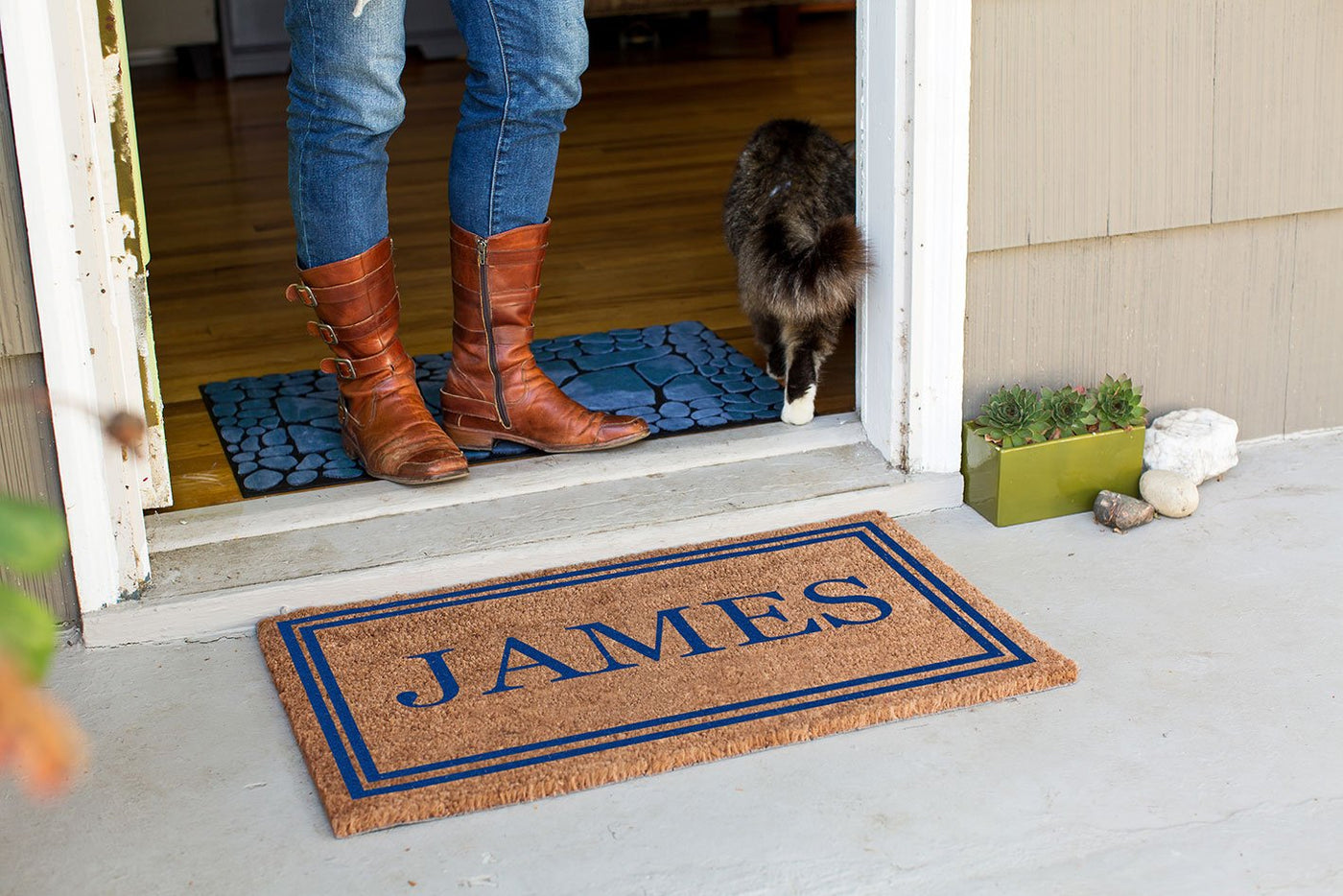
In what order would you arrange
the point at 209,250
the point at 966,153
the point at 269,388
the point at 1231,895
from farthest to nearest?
the point at 209,250 < the point at 269,388 < the point at 966,153 < the point at 1231,895

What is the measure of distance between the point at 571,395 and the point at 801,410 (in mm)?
410

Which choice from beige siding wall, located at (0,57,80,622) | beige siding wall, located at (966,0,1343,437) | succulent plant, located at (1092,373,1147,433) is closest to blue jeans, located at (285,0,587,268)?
beige siding wall, located at (0,57,80,622)

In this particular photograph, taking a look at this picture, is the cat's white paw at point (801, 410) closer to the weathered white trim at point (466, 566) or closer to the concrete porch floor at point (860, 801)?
the weathered white trim at point (466, 566)

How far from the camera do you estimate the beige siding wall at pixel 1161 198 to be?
1.91 meters

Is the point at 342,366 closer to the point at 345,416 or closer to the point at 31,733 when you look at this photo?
the point at 345,416

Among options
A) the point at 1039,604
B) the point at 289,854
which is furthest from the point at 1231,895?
the point at 289,854

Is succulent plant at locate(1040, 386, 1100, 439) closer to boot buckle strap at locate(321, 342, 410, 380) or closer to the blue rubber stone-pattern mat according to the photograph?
the blue rubber stone-pattern mat

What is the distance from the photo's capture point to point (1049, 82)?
74.9 inches

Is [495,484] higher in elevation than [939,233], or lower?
lower

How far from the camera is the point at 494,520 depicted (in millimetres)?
1855

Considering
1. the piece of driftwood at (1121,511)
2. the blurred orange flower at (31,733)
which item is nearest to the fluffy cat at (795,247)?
the piece of driftwood at (1121,511)

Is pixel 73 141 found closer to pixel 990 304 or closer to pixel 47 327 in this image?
pixel 47 327

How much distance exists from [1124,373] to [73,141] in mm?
1479

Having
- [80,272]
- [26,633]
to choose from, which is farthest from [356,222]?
[26,633]
